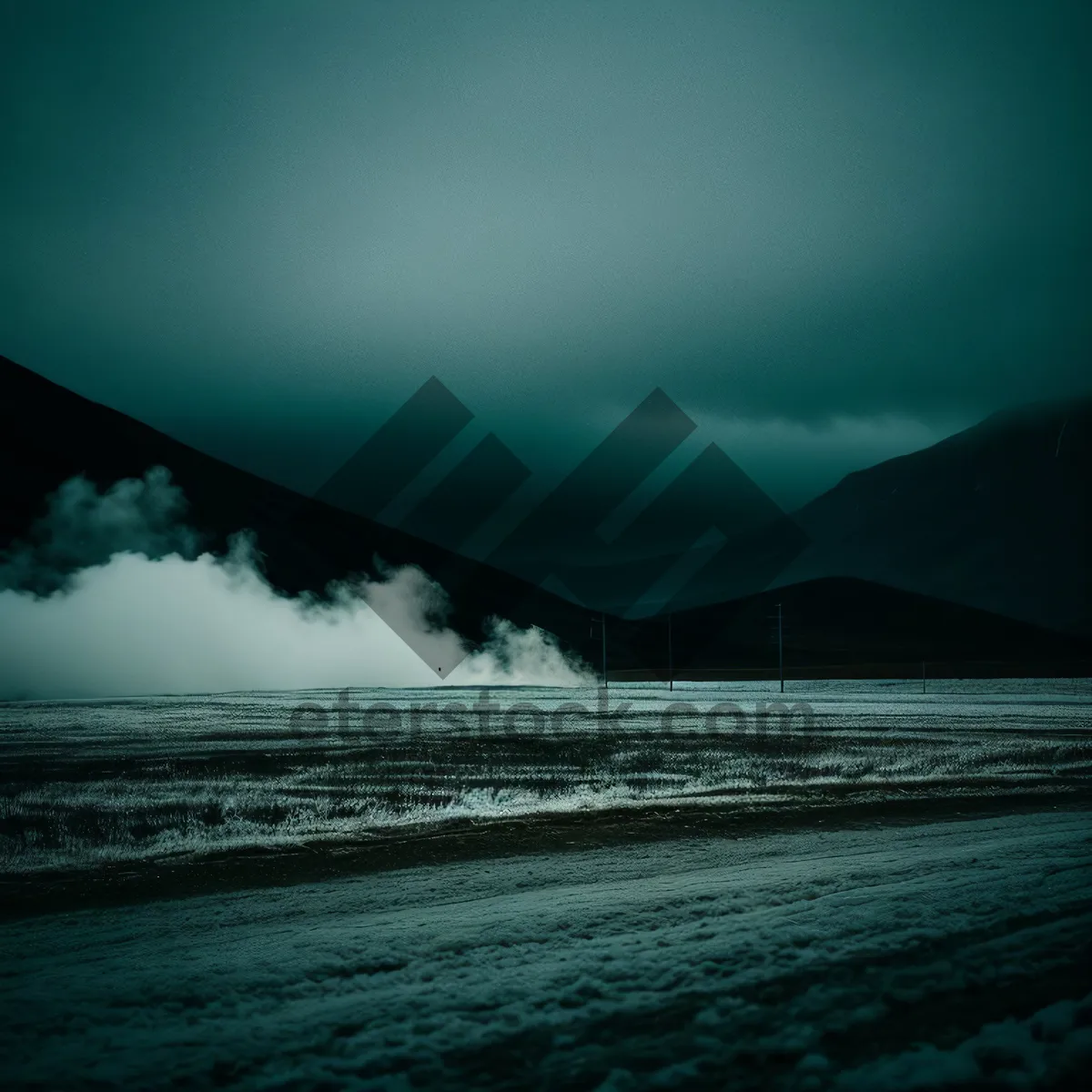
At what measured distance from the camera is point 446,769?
26.5 meters

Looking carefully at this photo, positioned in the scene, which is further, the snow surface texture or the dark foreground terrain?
the dark foreground terrain

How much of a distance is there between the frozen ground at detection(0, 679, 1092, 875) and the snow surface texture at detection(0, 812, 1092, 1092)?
17.7 feet

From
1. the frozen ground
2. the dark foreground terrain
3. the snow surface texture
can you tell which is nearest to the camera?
the snow surface texture

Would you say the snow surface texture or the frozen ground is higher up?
the snow surface texture

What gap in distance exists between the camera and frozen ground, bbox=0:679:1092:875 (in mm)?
17281

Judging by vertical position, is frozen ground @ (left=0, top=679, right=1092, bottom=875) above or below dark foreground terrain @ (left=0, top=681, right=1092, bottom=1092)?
below

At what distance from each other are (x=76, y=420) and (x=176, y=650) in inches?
4081

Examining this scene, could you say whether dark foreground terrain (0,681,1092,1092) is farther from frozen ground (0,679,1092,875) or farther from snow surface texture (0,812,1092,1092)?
frozen ground (0,679,1092,875)

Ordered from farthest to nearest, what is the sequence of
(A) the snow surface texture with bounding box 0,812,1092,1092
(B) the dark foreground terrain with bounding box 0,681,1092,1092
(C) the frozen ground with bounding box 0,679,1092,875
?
1. (C) the frozen ground with bounding box 0,679,1092,875
2. (B) the dark foreground terrain with bounding box 0,681,1092,1092
3. (A) the snow surface texture with bounding box 0,812,1092,1092

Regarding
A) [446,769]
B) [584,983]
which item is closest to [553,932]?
[584,983]

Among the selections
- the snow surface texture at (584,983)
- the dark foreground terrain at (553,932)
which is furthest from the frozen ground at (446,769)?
the snow surface texture at (584,983)

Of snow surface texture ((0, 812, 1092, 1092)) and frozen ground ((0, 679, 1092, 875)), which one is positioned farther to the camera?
frozen ground ((0, 679, 1092, 875))

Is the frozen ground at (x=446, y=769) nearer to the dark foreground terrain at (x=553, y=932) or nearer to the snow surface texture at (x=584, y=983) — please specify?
the dark foreground terrain at (x=553, y=932)

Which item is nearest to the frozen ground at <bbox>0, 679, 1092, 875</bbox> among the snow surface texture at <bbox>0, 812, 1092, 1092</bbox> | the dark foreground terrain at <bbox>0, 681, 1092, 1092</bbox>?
the dark foreground terrain at <bbox>0, 681, 1092, 1092</bbox>
